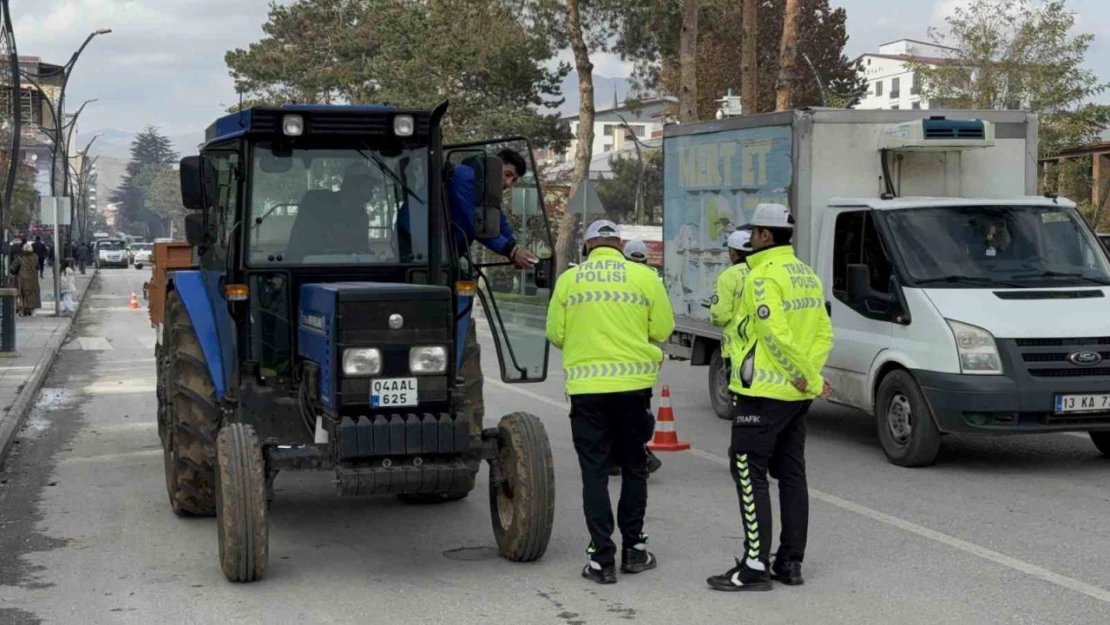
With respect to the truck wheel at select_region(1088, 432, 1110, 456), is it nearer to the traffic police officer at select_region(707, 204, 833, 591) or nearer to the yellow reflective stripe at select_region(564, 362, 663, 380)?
the traffic police officer at select_region(707, 204, 833, 591)

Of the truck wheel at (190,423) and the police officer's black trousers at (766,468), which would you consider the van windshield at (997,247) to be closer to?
the police officer's black trousers at (766,468)

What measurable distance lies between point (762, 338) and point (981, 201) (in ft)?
16.4

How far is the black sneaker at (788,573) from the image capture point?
7223 millimetres

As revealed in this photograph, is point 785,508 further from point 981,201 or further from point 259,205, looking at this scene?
point 981,201

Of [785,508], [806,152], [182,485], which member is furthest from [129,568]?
[806,152]

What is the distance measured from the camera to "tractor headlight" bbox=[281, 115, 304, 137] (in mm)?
7891

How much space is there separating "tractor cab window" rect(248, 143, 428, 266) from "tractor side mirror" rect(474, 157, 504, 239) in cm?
39

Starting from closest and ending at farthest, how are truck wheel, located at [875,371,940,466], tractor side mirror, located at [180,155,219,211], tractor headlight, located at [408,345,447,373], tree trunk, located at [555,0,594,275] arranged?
tractor headlight, located at [408,345,447,373] < tractor side mirror, located at [180,155,219,211] < truck wheel, located at [875,371,940,466] < tree trunk, located at [555,0,594,275]

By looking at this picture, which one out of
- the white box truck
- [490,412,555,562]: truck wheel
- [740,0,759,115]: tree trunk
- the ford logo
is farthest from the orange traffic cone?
[740,0,759,115]: tree trunk

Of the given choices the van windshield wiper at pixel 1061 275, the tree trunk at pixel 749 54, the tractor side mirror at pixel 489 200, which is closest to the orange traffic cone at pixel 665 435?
the van windshield wiper at pixel 1061 275

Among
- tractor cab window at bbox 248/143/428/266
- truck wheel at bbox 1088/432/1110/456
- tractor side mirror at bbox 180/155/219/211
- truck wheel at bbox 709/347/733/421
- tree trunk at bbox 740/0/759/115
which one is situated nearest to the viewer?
tractor cab window at bbox 248/143/428/266

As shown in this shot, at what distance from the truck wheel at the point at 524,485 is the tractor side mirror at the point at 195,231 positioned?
212cm

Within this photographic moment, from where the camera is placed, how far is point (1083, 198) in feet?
117

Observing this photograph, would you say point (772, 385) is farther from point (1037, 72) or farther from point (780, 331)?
point (1037, 72)
